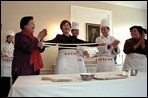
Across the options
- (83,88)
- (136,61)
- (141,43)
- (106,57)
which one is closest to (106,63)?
(106,57)

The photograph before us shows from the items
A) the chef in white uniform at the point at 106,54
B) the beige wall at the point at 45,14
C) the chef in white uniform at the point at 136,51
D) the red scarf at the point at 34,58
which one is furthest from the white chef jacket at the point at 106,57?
the beige wall at the point at 45,14

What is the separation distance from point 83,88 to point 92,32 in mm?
2697

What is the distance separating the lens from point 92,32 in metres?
3.95

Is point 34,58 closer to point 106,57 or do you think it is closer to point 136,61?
point 106,57

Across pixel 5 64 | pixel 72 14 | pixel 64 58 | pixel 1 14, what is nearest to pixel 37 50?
pixel 64 58

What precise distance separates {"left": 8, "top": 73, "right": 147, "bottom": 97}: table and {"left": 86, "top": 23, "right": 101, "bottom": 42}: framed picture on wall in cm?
239

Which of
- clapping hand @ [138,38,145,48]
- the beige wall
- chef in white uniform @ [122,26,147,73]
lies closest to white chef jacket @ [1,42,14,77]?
the beige wall

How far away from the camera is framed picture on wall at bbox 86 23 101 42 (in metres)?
3.90

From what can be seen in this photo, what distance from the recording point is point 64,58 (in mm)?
2268

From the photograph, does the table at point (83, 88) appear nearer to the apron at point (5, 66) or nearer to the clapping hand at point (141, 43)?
the clapping hand at point (141, 43)

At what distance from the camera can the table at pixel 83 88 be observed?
1.24 meters

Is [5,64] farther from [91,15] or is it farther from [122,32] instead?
[122,32]

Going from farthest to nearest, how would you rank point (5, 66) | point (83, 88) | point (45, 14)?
point (45, 14) < point (5, 66) < point (83, 88)

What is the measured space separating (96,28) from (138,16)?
1.34m
